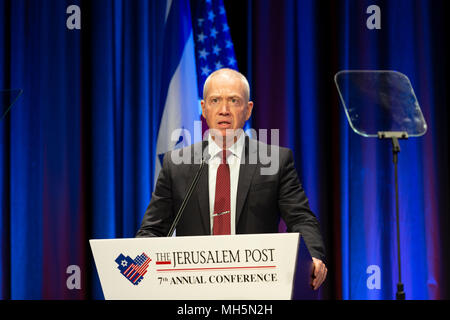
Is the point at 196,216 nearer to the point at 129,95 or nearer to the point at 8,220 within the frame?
the point at 129,95

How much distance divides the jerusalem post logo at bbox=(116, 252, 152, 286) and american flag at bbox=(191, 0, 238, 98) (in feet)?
7.38

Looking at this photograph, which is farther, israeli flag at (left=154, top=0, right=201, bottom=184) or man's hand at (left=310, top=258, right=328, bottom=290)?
israeli flag at (left=154, top=0, right=201, bottom=184)

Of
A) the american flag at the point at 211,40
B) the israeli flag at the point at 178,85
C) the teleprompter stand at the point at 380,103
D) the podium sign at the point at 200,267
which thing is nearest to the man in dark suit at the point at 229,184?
the podium sign at the point at 200,267

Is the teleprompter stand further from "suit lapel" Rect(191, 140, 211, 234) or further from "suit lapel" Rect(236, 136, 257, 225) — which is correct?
"suit lapel" Rect(191, 140, 211, 234)

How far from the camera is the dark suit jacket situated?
218 cm

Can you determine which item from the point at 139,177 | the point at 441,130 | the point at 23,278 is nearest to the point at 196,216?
the point at 139,177

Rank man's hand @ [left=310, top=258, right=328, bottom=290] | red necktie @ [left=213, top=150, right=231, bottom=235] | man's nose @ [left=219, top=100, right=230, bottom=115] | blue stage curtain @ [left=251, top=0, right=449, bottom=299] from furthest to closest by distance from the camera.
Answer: blue stage curtain @ [left=251, top=0, right=449, bottom=299] < man's nose @ [left=219, top=100, right=230, bottom=115] < red necktie @ [left=213, top=150, right=231, bottom=235] < man's hand @ [left=310, top=258, right=328, bottom=290]

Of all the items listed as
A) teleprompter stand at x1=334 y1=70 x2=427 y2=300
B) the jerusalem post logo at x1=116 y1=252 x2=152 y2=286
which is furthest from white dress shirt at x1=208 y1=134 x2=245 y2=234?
A: teleprompter stand at x1=334 y1=70 x2=427 y2=300

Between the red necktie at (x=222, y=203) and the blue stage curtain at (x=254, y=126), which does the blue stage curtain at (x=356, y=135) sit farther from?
the red necktie at (x=222, y=203)

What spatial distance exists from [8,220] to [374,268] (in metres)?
2.57

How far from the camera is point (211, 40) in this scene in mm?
3578

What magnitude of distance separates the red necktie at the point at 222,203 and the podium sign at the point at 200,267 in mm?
709

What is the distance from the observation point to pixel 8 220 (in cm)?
360

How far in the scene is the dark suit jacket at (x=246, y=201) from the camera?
85.7 inches
